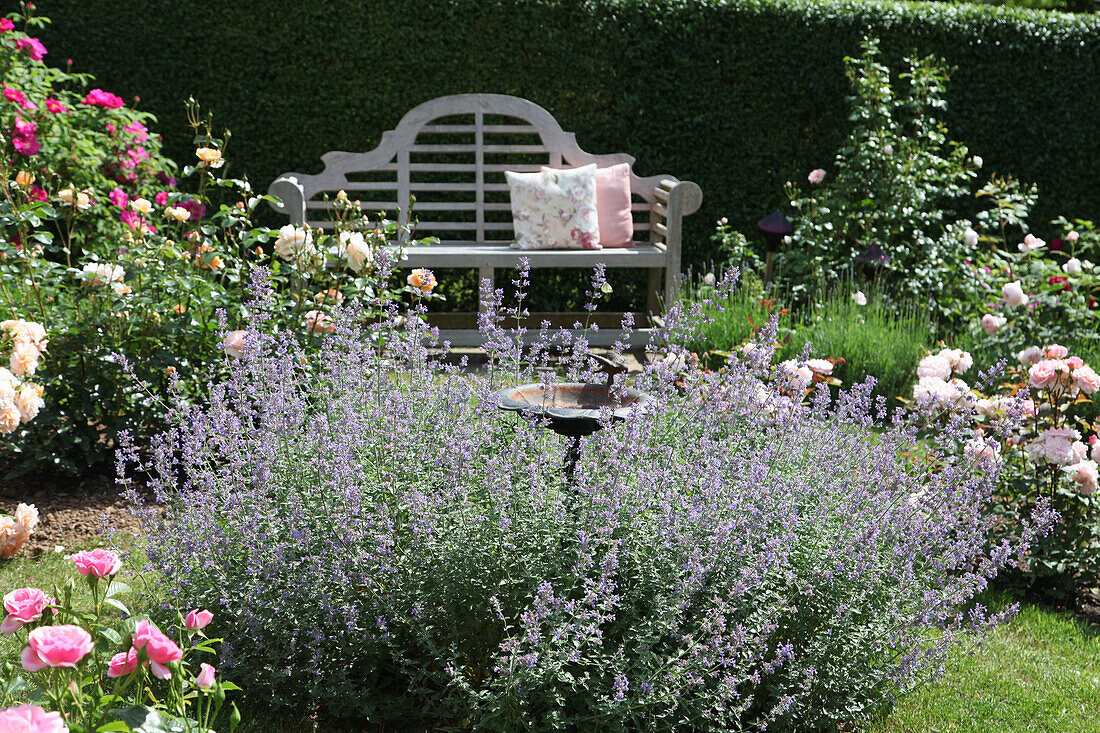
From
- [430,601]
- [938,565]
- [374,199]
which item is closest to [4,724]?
[430,601]

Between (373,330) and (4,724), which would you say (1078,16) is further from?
(4,724)

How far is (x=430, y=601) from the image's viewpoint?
204 cm

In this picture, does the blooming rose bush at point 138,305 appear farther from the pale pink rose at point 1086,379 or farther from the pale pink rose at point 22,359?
the pale pink rose at point 1086,379

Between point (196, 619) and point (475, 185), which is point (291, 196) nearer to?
point (475, 185)

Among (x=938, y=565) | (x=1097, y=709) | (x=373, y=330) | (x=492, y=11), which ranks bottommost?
(x=1097, y=709)

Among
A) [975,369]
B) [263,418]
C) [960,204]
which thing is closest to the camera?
[263,418]

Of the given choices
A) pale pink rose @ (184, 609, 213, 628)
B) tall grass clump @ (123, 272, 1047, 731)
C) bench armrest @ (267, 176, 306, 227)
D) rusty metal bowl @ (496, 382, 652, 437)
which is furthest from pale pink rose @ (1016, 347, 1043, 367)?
bench armrest @ (267, 176, 306, 227)

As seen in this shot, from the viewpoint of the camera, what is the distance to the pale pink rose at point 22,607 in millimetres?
1369

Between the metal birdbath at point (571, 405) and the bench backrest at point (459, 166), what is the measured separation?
3.06m

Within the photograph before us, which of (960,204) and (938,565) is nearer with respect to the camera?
(938,565)

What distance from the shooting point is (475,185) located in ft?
19.9

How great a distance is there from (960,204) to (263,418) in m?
6.21

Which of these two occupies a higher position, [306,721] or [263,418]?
[263,418]

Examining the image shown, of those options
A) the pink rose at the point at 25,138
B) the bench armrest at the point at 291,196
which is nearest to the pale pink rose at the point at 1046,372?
the bench armrest at the point at 291,196
